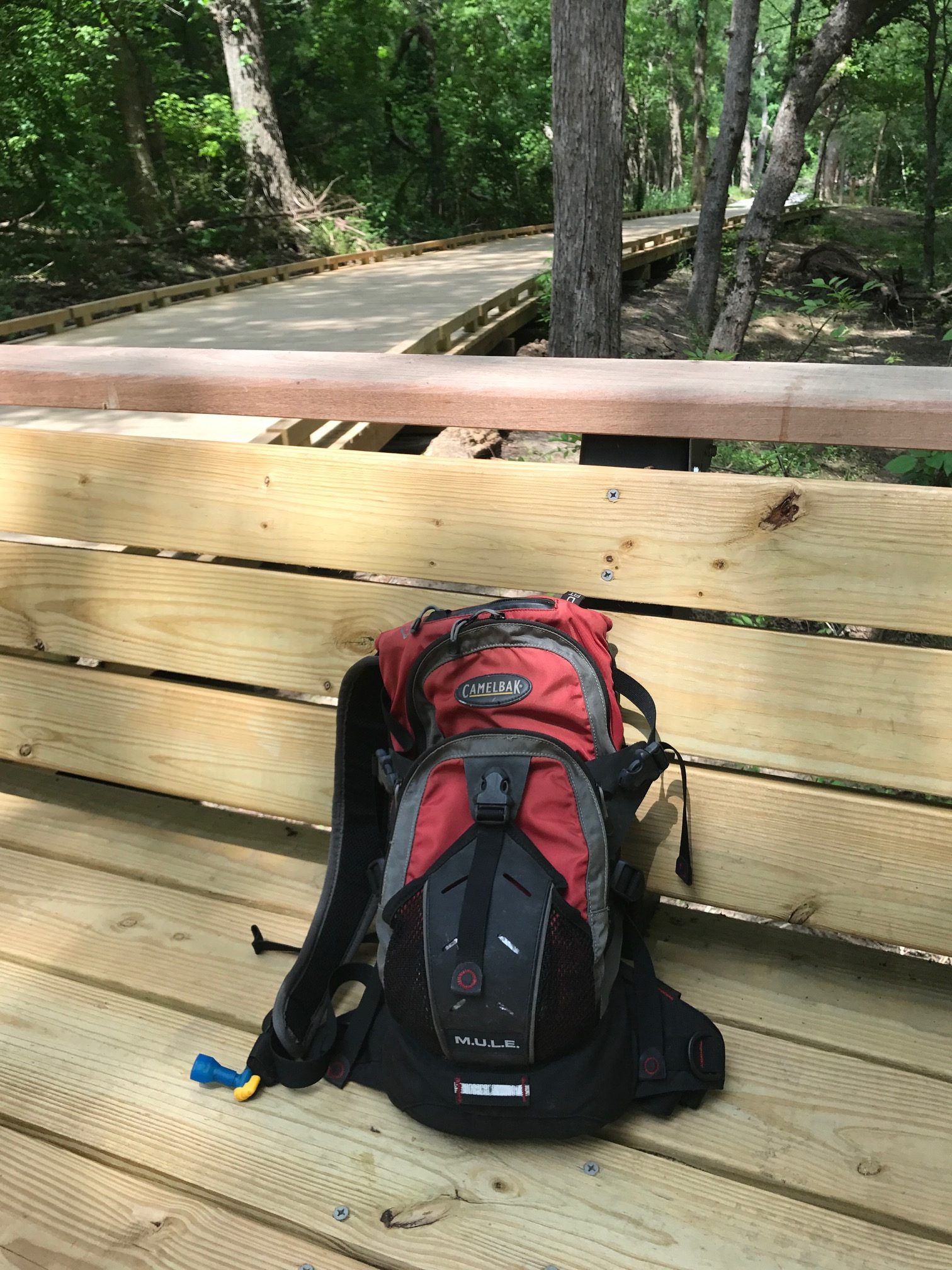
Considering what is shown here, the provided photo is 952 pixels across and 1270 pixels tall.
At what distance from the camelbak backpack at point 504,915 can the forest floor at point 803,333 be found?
3288 mm

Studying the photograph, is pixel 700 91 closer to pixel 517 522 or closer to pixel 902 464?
pixel 902 464

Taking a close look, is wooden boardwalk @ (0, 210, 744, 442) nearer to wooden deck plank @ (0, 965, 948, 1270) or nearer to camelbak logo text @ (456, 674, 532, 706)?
camelbak logo text @ (456, 674, 532, 706)

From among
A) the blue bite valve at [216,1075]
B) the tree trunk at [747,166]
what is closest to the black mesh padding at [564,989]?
the blue bite valve at [216,1075]

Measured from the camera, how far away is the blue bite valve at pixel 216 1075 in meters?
1.48

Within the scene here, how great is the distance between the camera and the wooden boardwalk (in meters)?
5.15

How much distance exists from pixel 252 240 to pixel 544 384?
54.7 ft

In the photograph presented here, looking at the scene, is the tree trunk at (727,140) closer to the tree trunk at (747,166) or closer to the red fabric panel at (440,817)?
the red fabric panel at (440,817)

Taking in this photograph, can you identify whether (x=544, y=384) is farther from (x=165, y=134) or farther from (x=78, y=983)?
(x=165, y=134)

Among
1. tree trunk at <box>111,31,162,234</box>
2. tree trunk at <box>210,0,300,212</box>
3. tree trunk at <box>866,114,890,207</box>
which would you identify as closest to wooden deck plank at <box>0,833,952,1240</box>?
tree trunk at <box>111,31,162,234</box>

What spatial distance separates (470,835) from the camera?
4.58 ft

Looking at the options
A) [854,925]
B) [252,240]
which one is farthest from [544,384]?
[252,240]

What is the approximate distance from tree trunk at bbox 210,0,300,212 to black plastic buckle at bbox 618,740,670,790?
17.6 meters

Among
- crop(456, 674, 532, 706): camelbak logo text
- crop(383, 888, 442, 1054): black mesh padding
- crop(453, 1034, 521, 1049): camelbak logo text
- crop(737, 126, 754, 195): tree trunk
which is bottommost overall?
crop(453, 1034, 521, 1049): camelbak logo text

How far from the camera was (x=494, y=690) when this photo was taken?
1496 mm
